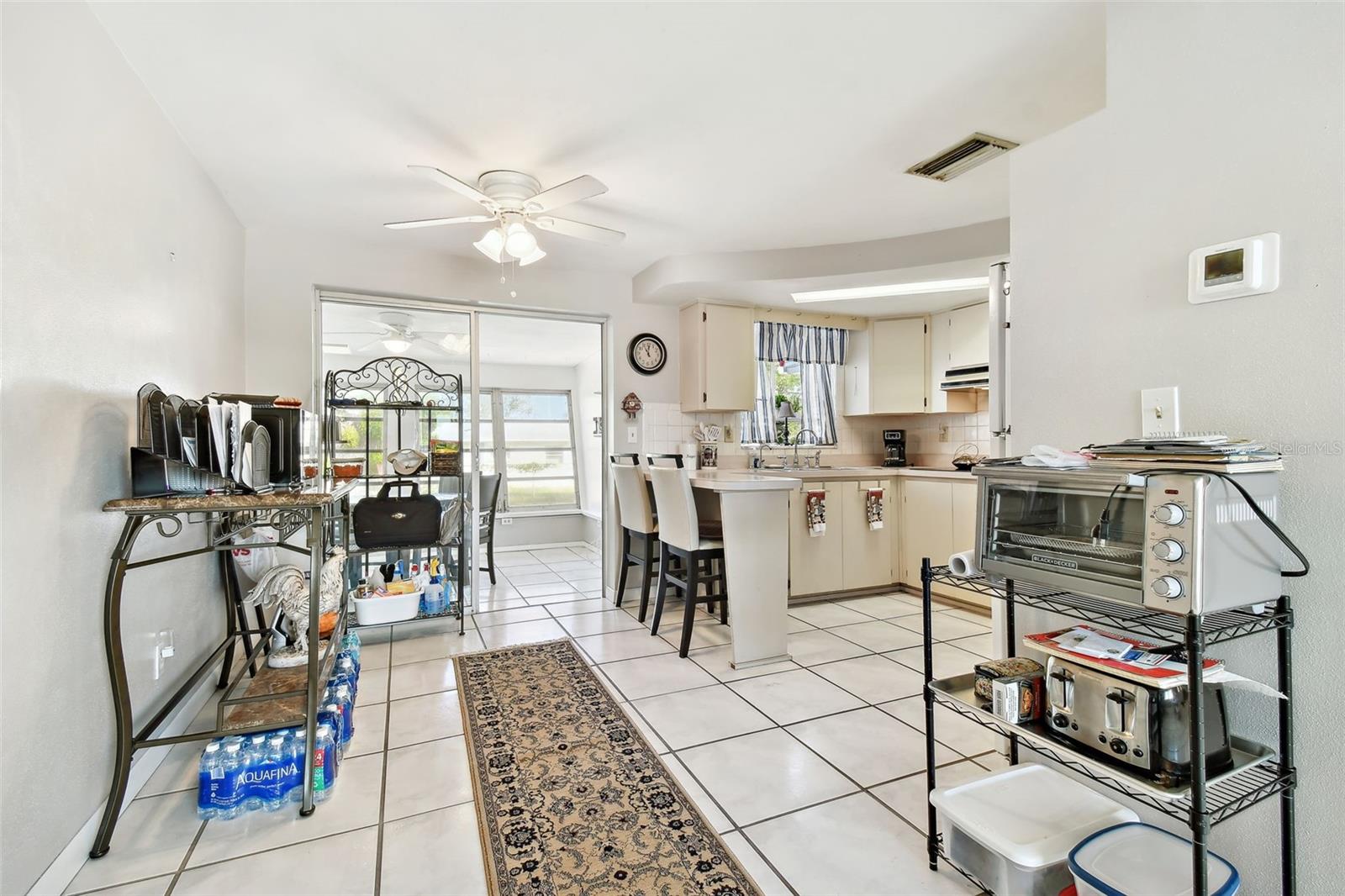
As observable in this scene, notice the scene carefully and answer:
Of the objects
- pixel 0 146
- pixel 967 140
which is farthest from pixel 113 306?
pixel 967 140

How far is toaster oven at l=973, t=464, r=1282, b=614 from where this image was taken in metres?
1.11

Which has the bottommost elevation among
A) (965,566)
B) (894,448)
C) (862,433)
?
(965,566)

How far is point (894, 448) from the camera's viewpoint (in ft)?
17.2

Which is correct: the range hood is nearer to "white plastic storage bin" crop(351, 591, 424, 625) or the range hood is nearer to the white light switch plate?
the white light switch plate

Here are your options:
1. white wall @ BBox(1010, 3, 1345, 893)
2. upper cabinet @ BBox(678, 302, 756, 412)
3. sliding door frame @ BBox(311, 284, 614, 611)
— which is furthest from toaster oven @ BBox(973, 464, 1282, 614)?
sliding door frame @ BBox(311, 284, 614, 611)

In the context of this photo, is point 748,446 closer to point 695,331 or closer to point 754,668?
point 695,331

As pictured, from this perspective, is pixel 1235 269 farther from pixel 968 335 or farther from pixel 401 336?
pixel 401 336

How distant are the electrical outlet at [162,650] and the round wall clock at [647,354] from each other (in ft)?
10.0

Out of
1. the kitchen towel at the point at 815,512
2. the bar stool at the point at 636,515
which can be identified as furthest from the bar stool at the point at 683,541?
the kitchen towel at the point at 815,512

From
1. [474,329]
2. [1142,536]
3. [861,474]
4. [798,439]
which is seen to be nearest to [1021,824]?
[1142,536]

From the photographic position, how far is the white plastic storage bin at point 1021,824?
1.39 m

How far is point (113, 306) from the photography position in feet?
6.09

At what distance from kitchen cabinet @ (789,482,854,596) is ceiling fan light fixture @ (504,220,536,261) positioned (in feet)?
7.85

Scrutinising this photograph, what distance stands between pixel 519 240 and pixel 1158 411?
2405 millimetres
